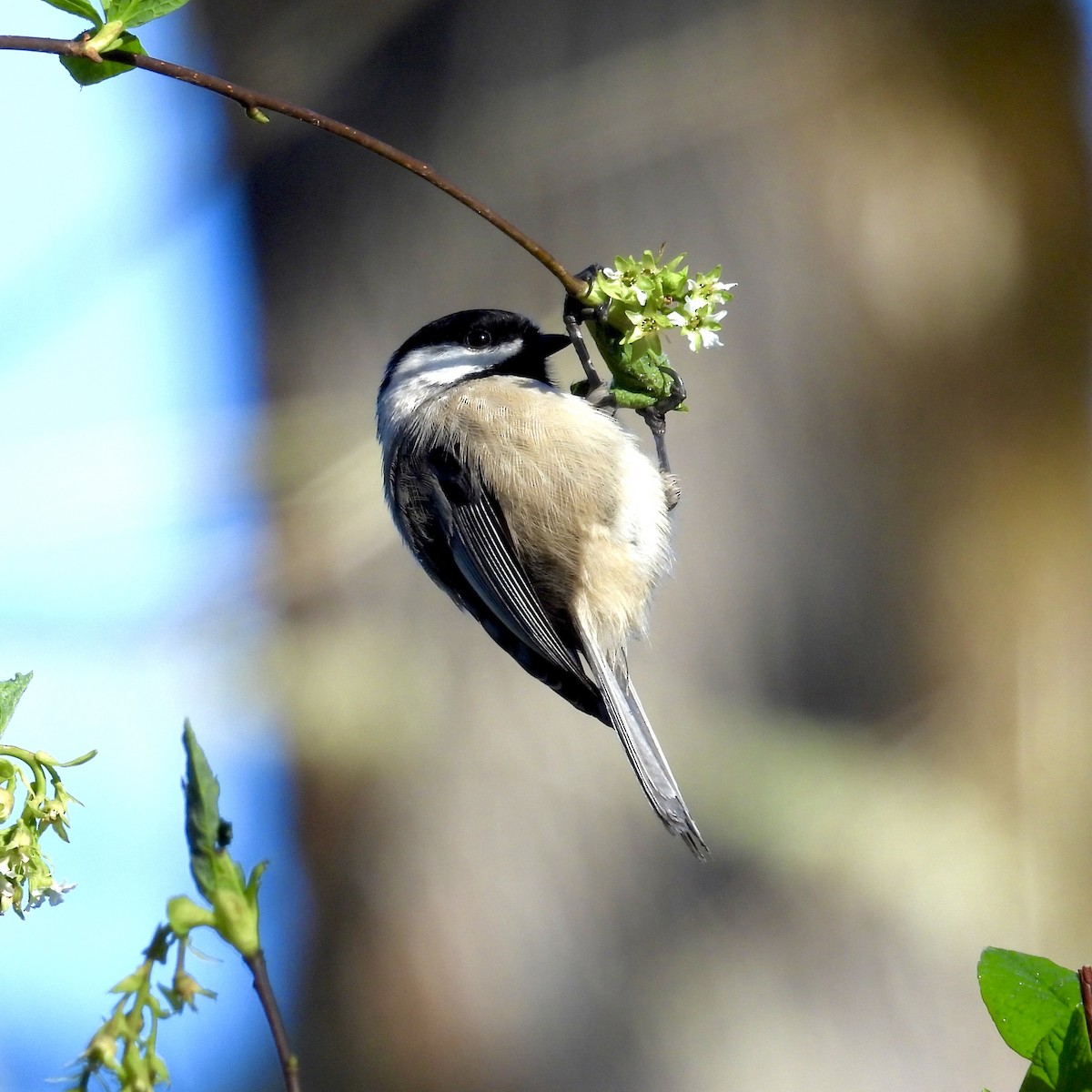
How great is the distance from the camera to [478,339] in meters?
1.96

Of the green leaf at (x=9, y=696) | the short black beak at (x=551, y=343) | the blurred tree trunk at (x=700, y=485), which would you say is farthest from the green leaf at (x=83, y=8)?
the blurred tree trunk at (x=700, y=485)

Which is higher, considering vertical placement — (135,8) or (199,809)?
(135,8)

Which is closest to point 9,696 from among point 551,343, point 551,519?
point 551,519

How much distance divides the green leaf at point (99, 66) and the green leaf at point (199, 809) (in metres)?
0.54

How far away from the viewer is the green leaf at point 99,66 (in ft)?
2.63

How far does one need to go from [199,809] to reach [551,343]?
1534 mm

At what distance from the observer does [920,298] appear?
2.99 m

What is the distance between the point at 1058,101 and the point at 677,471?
4.31ft

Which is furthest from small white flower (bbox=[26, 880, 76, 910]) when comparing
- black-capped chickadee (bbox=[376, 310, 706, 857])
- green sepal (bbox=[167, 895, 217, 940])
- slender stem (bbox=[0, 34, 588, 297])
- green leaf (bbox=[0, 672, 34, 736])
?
black-capped chickadee (bbox=[376, 310, 706, 857])

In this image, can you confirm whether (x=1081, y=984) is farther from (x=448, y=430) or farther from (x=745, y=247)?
(x=745, y=247)

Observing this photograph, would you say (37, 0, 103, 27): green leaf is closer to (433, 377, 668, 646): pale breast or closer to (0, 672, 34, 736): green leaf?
(0, 672, 34, 736): green leaf

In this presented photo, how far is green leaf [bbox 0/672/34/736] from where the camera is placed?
0.67 m

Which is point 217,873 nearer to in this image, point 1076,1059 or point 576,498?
point 1076,1059

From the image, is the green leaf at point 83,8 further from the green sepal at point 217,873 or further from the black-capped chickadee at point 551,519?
the black-capped chickadee at point 551,519
